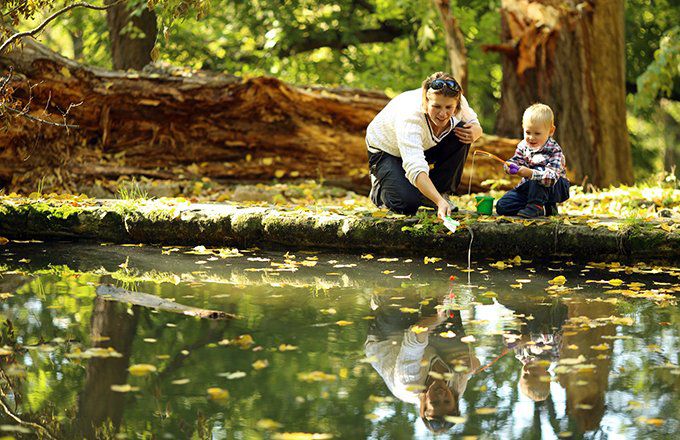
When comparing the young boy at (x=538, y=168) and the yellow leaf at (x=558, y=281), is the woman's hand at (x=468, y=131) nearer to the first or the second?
the young boy at (x=538, y=168)

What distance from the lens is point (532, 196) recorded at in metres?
6.64

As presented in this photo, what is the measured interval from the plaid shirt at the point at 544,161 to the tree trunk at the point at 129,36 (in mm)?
8604

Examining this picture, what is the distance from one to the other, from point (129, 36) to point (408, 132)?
8957 mm

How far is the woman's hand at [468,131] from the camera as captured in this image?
6.58 metres

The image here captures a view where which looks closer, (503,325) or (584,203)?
(503,325)

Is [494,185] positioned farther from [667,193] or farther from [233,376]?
[233,376]

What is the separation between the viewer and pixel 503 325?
160 inches

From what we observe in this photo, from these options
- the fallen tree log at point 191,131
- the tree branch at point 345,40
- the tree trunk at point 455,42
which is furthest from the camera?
the tree branch at point 345,40

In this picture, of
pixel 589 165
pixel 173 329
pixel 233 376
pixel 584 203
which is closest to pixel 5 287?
pixel 173 329

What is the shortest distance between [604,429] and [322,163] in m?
8.98

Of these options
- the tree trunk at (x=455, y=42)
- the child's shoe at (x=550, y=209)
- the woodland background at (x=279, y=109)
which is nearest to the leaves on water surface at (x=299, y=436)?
the child's shoe at (x=550, y=209)

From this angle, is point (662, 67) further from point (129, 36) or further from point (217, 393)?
point (217, 393)

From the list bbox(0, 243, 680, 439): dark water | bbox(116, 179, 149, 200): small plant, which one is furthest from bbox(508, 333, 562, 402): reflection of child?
bbox(116, 179, 149, 200): small plant

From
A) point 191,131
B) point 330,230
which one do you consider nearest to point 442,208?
point 330,230
